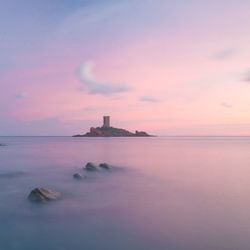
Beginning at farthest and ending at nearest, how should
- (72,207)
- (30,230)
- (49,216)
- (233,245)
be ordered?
(72,207) < (49,216) < (30,230) < (233,245)

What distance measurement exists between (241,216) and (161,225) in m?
3.73

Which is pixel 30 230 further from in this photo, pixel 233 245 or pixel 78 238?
pixel 233 245

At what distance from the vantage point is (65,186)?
46.0 feet

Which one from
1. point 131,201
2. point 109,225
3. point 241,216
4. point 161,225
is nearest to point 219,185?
point 241,216

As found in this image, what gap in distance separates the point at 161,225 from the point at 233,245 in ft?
8.23

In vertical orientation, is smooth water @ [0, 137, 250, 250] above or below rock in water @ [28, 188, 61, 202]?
below

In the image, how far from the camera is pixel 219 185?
46.8 feet

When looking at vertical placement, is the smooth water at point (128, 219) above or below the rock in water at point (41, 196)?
below

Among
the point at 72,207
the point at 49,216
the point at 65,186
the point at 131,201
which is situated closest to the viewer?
the point at 49,216

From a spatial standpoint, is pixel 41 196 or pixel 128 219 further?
→ pixel 41 196

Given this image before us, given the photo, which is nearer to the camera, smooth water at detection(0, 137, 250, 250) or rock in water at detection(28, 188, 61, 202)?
smooth water at detection(0, 137, 250, 250)

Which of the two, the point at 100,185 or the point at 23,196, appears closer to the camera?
the point at 23,196

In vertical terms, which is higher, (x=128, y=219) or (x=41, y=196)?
(x=41, y=196)

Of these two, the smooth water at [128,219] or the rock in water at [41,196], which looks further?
the rock in water at [41,196]
